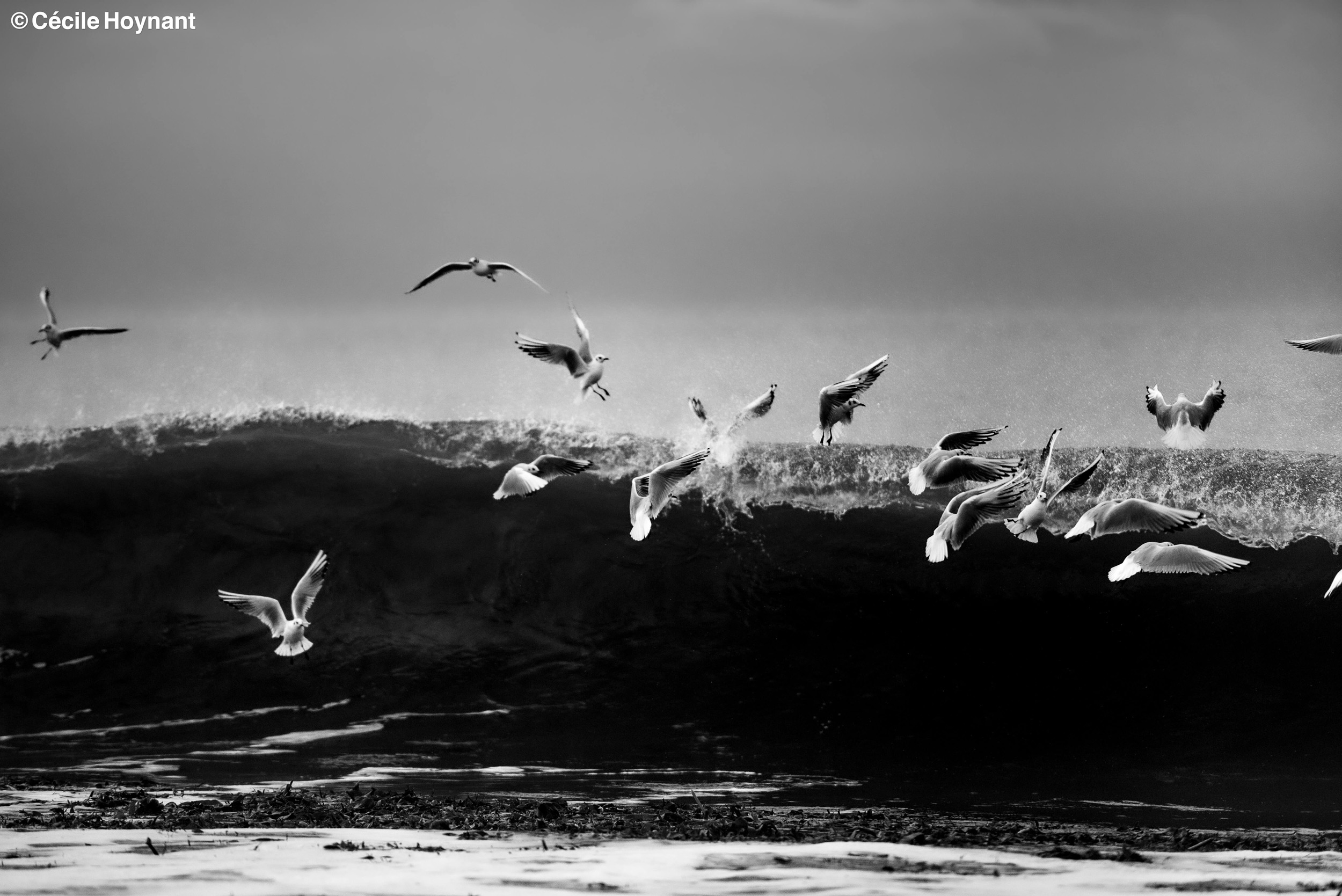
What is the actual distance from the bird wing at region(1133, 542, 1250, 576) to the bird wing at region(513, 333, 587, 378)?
171 inches

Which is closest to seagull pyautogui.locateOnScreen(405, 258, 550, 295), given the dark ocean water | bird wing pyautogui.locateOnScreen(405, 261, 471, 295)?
bird wing pyautogui.locateOnScreen(405, 261, 471, 295)

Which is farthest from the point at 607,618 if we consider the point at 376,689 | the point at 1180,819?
the point at 1180,819

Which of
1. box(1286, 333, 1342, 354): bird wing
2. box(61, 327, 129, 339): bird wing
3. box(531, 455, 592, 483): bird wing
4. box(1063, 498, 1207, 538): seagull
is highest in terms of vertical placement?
box(61, 327, 129, 339): bird wing

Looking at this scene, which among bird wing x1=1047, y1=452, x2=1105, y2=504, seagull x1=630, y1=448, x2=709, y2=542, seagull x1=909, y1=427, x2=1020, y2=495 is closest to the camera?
bird wing x1=1047, y1=452, x2=1105, y2=504

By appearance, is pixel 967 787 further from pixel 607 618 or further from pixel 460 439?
pixel 460 439

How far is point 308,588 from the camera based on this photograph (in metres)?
9.81

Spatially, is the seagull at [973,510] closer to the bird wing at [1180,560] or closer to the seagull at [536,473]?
the bird wing at [1180,560]

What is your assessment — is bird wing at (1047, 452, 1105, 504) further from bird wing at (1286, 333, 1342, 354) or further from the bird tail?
bird wing at (1286, 333, 1342, 354)

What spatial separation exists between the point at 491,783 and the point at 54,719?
5140 millimetres

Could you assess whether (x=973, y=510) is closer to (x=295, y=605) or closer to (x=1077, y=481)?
(x=1077, y=481)

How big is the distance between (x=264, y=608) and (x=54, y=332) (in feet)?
13.3

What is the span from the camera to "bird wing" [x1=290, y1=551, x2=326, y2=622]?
31.9 feet

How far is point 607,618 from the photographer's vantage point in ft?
45.0

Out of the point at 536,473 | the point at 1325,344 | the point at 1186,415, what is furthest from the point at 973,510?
the point at 536,473
